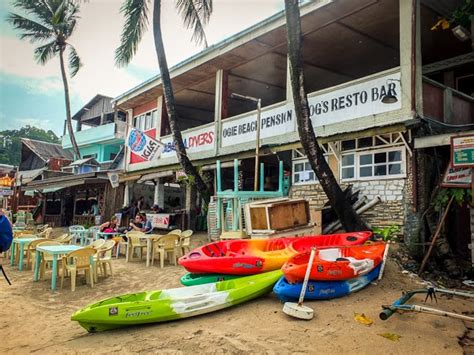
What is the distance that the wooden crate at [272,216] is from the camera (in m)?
8.40

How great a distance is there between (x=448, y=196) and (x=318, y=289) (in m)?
4.13

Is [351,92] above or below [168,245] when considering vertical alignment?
above

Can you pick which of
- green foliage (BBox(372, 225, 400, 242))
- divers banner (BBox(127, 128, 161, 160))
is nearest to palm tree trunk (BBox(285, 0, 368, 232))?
green foliage (BBox(372, 225, 400, 242))

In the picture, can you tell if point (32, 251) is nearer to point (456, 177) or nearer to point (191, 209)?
point (191, 209)

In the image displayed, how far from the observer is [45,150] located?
33375 millimetres

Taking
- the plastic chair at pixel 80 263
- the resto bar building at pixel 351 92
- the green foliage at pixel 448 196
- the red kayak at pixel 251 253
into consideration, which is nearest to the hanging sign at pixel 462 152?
the green foliage at pixel 448 196

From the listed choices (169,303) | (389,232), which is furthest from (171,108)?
(169,303)

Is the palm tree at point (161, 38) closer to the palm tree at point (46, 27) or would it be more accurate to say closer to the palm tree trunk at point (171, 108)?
the palm tree trunk at point (171, 108)

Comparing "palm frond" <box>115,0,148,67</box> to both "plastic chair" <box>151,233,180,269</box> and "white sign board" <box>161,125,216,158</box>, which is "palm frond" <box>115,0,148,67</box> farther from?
"plastic chair" <box>151,233,180,269</box>

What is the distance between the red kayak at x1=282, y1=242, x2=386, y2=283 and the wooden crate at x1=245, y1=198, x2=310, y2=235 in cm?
211

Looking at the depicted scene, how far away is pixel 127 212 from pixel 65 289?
9.04 m

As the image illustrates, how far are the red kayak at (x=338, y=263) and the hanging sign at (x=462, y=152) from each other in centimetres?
204

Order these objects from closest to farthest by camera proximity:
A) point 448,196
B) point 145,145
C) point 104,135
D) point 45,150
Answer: point 448,196 → point 145,145 → point 104,135 → point 45,150

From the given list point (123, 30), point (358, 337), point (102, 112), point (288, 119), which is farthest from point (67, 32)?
point (358, 337)
